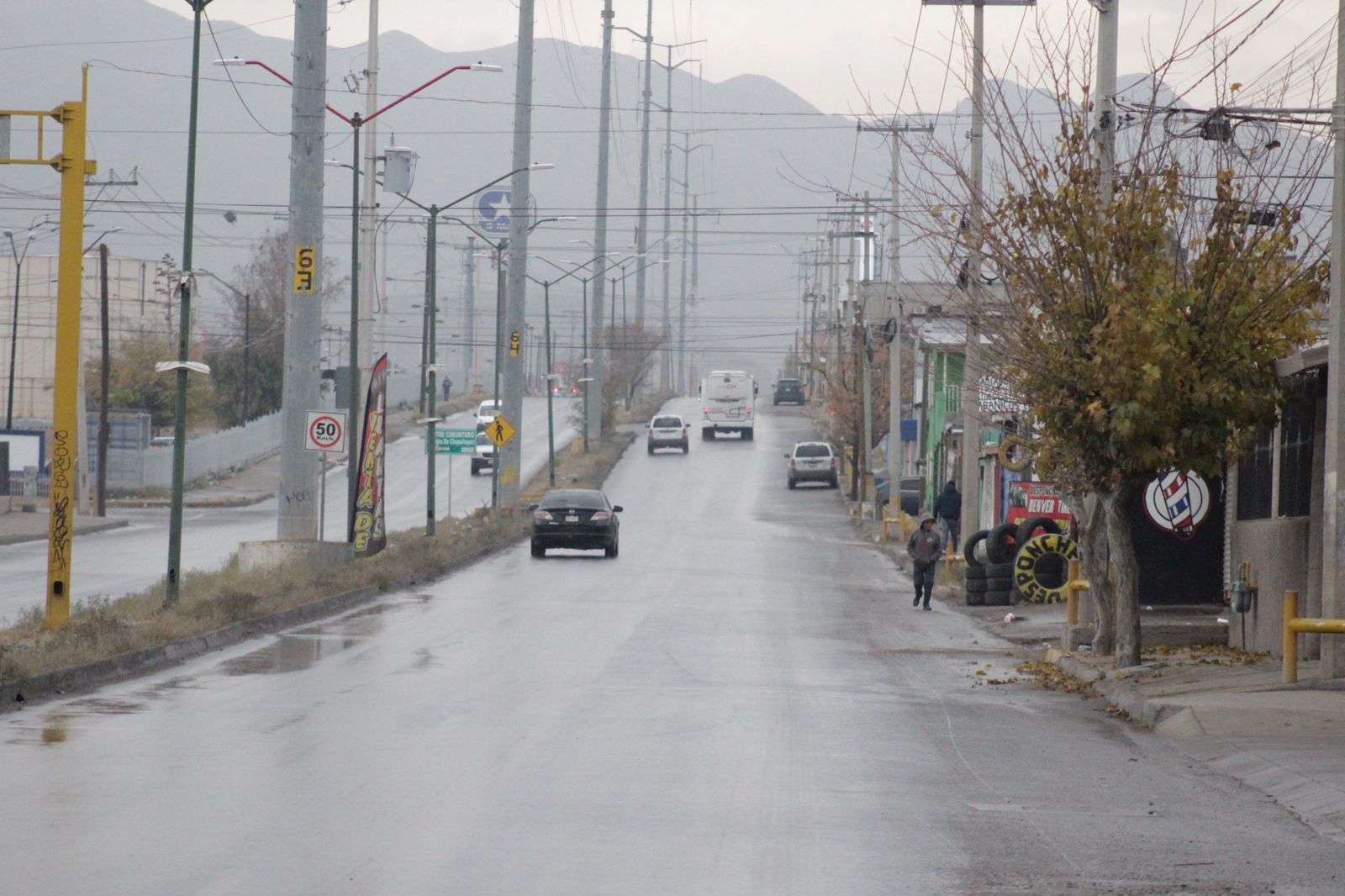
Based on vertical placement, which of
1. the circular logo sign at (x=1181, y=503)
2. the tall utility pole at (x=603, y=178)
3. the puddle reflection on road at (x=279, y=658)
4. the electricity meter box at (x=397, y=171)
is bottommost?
the puddle reflection on road at (x=279, y=658)

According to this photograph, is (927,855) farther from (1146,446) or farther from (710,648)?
(710,648)

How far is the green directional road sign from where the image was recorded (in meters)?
49.1

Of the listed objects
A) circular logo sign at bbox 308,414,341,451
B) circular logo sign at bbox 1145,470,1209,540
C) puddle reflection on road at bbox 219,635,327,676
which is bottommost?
puddle reflection on road at bbox 219,635,327,676

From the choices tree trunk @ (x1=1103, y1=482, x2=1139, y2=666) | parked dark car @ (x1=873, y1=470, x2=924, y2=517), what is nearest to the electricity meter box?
tree trunk @ (x1=1103, y1=482, x2=1139, y2=666)

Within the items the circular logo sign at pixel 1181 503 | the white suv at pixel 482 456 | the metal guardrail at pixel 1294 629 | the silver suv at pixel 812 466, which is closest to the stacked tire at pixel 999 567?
the circular logo sign at pixel 1181 503

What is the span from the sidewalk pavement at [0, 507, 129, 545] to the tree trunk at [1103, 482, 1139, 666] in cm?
3332

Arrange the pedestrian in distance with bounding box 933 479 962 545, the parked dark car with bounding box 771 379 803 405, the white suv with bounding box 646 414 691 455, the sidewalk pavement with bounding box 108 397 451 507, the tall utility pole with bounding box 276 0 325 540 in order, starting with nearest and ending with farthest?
the tall utility pole with bounding box 276 0 325 540 < the pedestrian in distance with bounding box 933 479 962 545 < the sidewalk pavement with bounding box 108 397 451 507 < the white suv with bounding box 646 414 691 455 < the parked dark car with bounding box 771 379 803 405

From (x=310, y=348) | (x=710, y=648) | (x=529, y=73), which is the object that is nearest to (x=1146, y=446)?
(x=710, y=648)

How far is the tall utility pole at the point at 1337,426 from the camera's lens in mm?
16422

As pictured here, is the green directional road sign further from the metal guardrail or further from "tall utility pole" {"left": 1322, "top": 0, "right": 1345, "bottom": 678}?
"tall utility pole" {"left": 1322, "top": 0, "right": 1345, "bottom": 678}

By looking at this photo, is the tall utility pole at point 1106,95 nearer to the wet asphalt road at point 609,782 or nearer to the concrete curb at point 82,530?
→ the wet asphalt road at point 609,782

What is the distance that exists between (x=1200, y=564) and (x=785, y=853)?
17.0 m

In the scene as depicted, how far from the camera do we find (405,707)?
15383mm

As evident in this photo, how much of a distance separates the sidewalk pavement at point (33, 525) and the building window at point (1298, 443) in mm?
33847
